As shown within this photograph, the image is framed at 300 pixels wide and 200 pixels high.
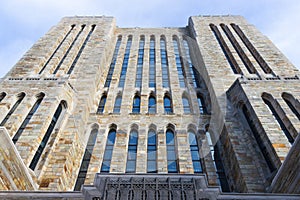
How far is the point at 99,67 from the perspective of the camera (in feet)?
61.2

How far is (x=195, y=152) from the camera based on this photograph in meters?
13.6

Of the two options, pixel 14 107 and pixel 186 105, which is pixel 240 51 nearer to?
pixel 186 105

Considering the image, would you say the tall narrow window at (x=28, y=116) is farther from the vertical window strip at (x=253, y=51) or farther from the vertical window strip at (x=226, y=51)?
the vertical window strip at (x=253, y=51)

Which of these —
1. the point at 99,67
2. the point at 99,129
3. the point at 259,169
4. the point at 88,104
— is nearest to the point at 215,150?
the point at 259,169

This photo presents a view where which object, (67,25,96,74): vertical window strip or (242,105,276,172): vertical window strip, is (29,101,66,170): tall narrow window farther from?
(242,105,276,172): vertical window strip

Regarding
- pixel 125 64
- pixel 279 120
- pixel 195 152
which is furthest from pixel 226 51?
pixel 195 152

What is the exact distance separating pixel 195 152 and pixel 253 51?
964 centimetres

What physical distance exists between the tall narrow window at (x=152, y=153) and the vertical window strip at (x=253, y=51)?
7972 millimetres

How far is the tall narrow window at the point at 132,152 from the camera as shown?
12.5m

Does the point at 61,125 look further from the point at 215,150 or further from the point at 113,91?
the point at 215,150

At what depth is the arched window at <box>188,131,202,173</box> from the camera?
12.7m

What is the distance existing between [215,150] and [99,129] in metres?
5.81

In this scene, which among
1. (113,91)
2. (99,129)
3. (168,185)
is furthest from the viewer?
(113,91)

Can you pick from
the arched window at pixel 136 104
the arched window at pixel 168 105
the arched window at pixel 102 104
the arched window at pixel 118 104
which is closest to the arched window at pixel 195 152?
the arched window at pixel 168 105
